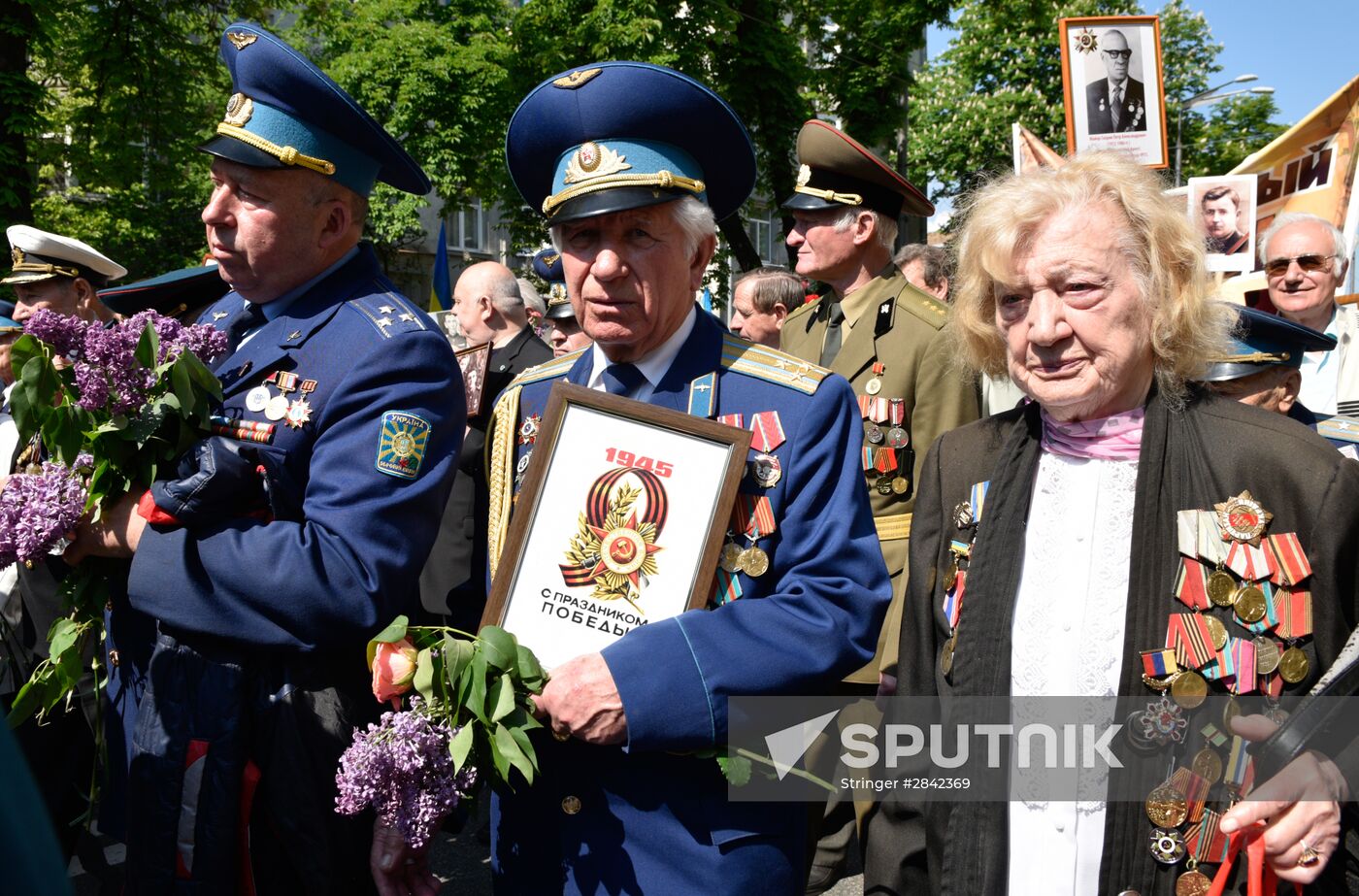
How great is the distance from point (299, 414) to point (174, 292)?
1390 millimetres

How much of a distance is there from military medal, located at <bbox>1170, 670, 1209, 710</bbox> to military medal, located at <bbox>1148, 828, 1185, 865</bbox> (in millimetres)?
225

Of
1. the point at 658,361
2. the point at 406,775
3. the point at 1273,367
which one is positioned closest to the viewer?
the point at 406,775

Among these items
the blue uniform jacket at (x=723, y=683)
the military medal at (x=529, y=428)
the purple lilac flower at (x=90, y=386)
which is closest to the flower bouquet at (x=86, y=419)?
the purple lilac flower at (x=90, y=386)

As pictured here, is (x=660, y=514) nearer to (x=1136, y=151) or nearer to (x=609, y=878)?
(x=609, y=878)

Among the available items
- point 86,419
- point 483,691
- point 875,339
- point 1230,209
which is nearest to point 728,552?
point 483,691

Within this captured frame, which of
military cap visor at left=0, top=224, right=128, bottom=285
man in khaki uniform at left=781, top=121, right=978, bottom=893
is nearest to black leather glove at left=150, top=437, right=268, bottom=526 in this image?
man in khaki uniform at left=781, top=121, right=978, bottom=893

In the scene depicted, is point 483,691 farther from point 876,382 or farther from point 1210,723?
point 876,382

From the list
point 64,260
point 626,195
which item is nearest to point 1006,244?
point 626,195

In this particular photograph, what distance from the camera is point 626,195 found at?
238 cm

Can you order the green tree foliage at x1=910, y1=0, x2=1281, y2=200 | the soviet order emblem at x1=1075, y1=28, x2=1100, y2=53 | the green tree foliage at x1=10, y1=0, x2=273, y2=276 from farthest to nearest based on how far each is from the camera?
the green tree foliage at x1=910, y1=0, x2=1281, y2=200, the green tree foliage at x1=10, y1=0, x2=273, y2=276, the soviet order emblem at x1=1075, y1=28, x2=1100, y2=53

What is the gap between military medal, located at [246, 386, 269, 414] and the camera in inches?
103

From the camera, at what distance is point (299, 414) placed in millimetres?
2574

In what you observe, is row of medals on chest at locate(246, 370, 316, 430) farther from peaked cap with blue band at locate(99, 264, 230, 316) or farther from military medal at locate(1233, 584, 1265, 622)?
military medal at locate(1233, 584, 1265, 622)

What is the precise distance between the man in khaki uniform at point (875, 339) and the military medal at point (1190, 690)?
2049 millimetres
